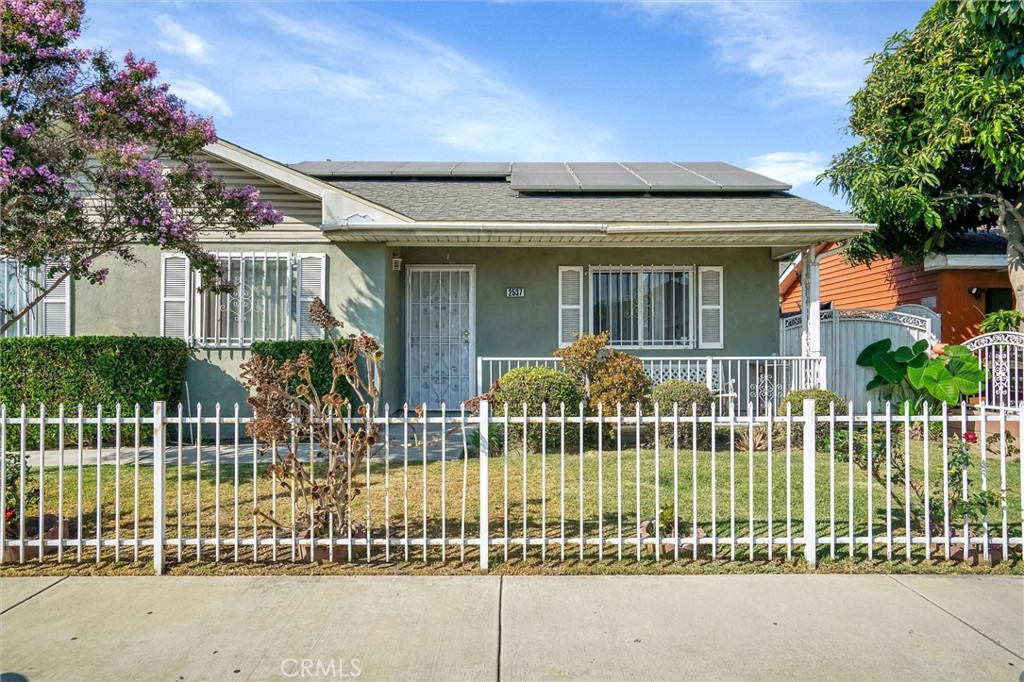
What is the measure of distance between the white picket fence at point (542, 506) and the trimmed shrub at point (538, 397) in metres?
0.59

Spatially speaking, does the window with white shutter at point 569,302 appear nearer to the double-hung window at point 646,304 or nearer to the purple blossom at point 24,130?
the double-hung window at point 646,304

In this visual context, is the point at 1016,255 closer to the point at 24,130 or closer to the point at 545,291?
the point at 545,291

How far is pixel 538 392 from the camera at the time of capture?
8.52 metres

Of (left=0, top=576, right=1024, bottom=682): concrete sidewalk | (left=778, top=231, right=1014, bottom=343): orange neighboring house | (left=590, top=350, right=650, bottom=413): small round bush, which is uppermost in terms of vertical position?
(left=778, top=231, right=1014, bottom=343): orange neighboring house

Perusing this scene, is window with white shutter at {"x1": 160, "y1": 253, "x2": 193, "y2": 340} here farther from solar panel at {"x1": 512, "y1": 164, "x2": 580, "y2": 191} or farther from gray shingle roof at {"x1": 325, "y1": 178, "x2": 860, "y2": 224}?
solar panel at {"x1": 512, "y1": 164, "x2": 580, "y2": 191}

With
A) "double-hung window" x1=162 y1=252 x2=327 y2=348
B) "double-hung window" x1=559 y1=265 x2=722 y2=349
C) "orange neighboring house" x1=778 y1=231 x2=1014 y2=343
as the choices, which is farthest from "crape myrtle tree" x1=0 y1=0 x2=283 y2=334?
"orange neighboring house" x1=778 y1=231 x2=1014 y2=343

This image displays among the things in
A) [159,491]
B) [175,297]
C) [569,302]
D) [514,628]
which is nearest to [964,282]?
[569,302]

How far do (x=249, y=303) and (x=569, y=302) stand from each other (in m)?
5.11

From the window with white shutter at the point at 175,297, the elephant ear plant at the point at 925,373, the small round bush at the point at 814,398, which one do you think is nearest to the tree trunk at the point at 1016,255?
the elephant ear plant at the point at 925,373

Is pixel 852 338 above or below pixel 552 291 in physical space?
below

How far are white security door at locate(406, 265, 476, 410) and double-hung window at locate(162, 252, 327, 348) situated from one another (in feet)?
6.41

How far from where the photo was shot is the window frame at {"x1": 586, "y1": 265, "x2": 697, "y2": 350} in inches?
458

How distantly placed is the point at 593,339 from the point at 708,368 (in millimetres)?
2122

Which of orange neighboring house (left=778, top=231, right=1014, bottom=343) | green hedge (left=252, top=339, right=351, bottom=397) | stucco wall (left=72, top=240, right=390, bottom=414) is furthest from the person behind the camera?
orange neighboring house (left=778, top=231, right=1014, bottom=343)
